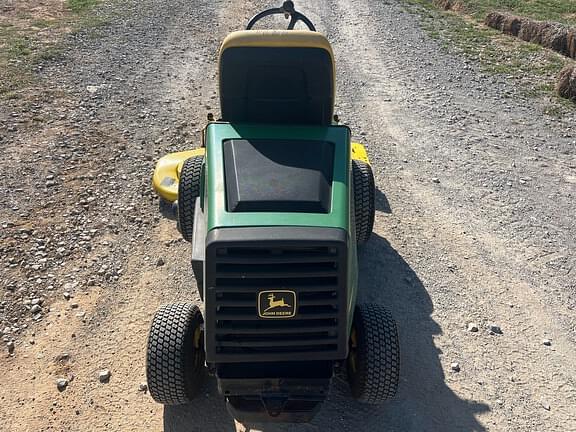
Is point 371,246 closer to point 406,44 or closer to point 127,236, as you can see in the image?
point 127,236

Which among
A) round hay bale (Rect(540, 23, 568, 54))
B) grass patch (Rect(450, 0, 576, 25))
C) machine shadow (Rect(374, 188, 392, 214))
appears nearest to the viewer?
machine shadow (Rect(374, 188, 392, 214))

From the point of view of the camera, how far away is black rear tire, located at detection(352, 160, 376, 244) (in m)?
5.77

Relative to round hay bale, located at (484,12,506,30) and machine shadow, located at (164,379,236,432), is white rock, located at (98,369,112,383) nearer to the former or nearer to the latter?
machine shadow, located at (164,379,236,432)

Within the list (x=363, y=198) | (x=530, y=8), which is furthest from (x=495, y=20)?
(x=363, y=198)

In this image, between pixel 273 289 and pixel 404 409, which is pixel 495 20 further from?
pixel 273 289

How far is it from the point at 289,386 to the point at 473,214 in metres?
4.26

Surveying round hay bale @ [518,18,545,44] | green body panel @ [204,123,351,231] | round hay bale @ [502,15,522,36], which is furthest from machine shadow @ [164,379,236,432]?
round hay bale @ [502,15,522,36]

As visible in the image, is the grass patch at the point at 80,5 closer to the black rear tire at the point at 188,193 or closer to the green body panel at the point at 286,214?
the black rear tire at the point at 188,193

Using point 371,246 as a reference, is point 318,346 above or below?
above

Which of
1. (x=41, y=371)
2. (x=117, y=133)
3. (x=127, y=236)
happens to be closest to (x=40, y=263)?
(x=127, y=236)

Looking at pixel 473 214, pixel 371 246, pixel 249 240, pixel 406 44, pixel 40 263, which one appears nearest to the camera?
pixel 249 240

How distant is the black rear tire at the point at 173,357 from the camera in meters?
4.17

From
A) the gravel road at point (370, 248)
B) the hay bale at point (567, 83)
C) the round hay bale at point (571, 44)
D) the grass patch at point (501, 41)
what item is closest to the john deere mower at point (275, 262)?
the gravel road at point (370, 248)

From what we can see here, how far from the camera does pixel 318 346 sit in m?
3.87
